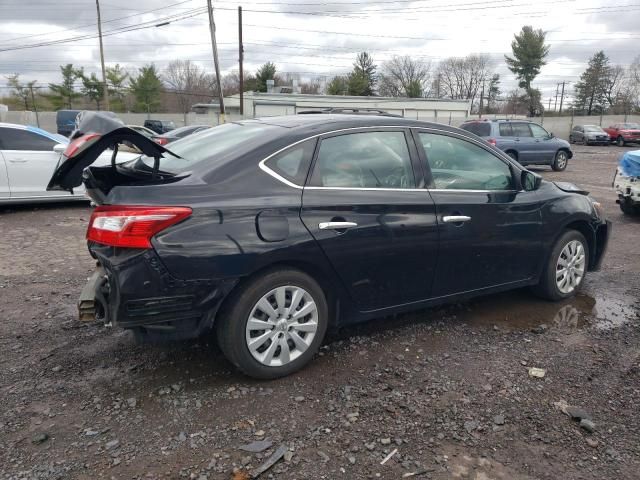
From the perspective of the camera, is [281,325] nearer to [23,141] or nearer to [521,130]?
[23,141]

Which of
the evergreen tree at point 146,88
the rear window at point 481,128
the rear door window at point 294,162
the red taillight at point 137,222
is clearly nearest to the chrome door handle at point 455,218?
the rear door window at point 294,162

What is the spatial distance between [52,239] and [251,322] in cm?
495

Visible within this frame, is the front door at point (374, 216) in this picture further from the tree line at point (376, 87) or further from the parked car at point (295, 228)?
the tree line at point (376, 87)

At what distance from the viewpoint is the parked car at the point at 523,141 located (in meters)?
16.5

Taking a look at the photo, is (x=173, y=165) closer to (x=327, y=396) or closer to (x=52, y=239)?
(x=327, y=396)

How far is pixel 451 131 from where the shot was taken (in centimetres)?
401

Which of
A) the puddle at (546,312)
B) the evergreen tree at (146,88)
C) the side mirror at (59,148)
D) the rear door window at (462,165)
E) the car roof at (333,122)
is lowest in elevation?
the puddle at (546,312)

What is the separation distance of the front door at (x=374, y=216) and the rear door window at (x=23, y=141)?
6.87 metres

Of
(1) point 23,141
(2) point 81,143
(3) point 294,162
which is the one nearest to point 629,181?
(3) point 294,162

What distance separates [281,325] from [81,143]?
62.0 inches

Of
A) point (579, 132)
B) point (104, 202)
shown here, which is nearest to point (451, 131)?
point (104, 202)

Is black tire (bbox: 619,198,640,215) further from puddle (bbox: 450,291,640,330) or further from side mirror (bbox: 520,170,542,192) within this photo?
side mirror (bbox: 520,170,542,192)

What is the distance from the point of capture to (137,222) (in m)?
2.77

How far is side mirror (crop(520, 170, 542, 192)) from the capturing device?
14.0ft
